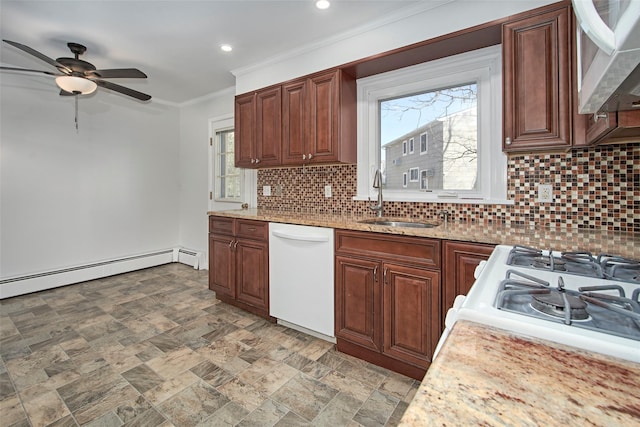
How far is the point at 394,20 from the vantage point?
2262 millimetres

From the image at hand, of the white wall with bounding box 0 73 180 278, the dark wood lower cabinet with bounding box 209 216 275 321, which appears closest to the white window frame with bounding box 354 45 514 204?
the dark wood lower cabinet with bounding box 209 216 275 321

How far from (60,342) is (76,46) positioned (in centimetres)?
257

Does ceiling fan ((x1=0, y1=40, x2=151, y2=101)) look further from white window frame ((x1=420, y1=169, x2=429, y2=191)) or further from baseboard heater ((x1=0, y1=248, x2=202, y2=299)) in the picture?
white window frame ((x1=420, y1=169, x2=429, y2=191))

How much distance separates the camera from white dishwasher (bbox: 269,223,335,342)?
2.23m

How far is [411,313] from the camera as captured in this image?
1843 millimetres

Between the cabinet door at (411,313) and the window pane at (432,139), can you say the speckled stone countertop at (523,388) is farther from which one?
the window pane at (432,139)

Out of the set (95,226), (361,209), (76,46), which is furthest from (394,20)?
(95,226)

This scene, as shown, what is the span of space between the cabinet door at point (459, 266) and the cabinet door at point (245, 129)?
215 cm

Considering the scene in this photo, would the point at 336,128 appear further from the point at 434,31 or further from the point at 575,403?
the point at 575,403

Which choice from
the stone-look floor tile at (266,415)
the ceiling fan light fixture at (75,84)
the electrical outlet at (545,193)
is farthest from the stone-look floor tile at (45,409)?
the electrical outlet at (545,193)

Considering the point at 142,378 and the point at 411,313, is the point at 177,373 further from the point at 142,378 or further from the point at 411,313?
the point at 411,313

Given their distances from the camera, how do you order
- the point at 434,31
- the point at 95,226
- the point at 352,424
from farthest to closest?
the point at 95,226 < the point at 434,31 < the point at 352,424

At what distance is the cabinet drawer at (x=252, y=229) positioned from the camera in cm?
265

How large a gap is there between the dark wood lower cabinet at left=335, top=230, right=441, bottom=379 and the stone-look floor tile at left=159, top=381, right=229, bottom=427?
2.86 feet
